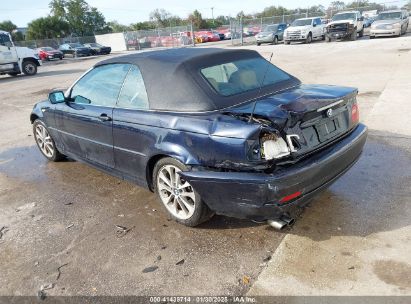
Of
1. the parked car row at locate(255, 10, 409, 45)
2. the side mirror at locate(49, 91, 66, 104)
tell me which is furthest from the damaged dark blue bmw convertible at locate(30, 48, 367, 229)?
the parked car row at locate(255, 10, 409, 45)

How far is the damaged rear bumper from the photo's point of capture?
281cm

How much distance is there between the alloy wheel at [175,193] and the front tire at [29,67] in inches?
783

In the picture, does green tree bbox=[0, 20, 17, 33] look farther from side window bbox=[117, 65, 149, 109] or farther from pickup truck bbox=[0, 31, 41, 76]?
side window bbox=[117, 65, 149, 109]

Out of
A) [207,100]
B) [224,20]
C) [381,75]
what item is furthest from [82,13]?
[207,100]

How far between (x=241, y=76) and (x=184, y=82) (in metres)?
0.67

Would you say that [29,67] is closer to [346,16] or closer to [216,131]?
[346,16]

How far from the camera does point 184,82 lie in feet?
11.3

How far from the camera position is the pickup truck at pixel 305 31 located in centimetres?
2552

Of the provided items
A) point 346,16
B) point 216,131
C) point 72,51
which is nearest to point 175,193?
point 216,131

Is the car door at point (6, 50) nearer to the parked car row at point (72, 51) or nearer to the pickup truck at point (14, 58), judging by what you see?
the pickup truck at point (14, 58)

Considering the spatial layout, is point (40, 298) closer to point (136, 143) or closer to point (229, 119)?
point (136, 143)

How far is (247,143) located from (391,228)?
5.23ft

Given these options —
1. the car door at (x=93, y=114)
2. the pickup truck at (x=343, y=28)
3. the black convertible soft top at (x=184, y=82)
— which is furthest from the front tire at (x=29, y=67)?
the black convertible soft top at (x=184, y=82)

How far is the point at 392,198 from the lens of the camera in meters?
3.79
